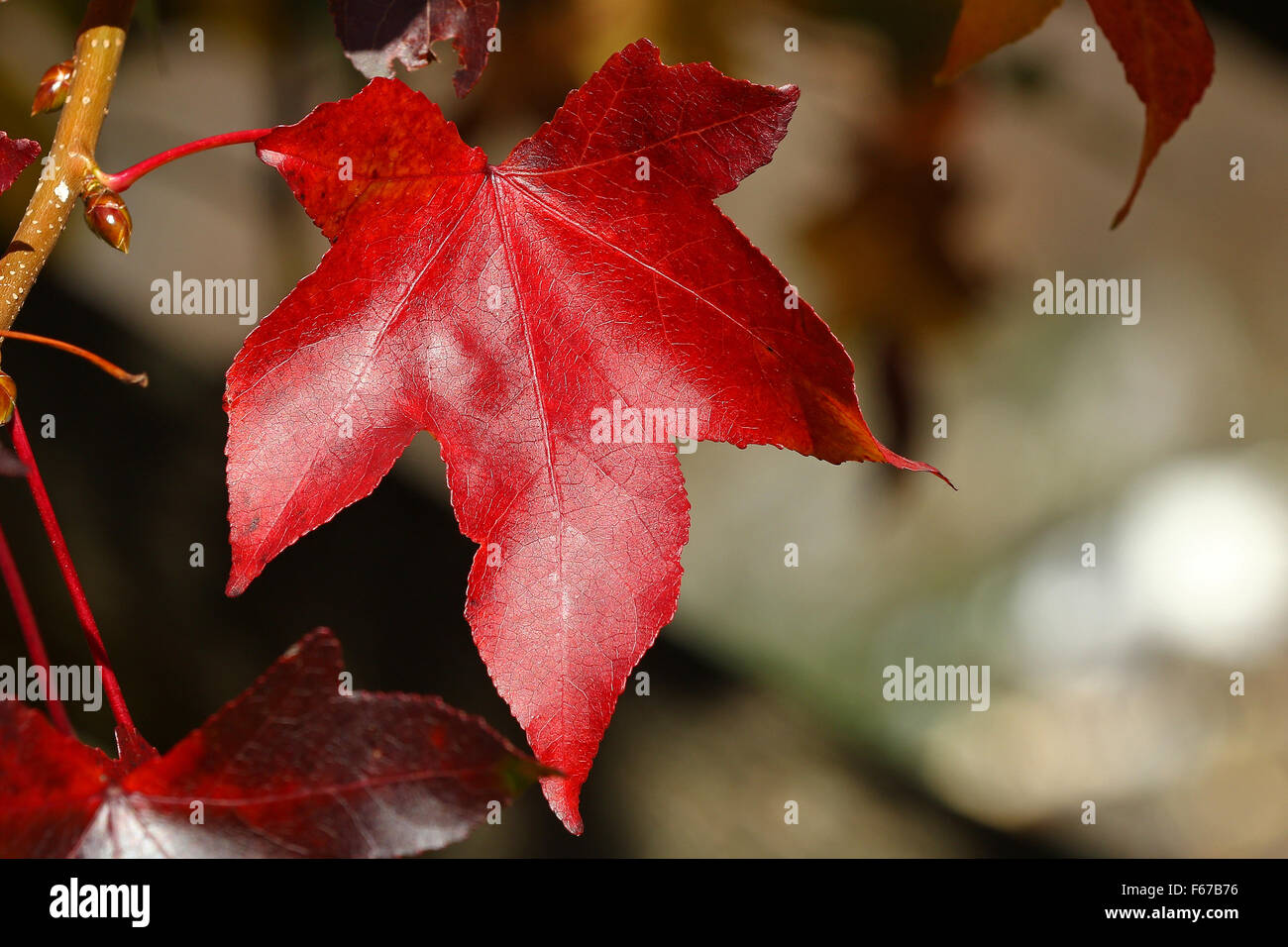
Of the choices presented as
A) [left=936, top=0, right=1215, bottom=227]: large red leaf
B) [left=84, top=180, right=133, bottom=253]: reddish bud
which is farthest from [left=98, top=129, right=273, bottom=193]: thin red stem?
[left=936, top=0, right=1215, bottom=227]: large red leaf

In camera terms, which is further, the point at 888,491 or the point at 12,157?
the point at 888,491

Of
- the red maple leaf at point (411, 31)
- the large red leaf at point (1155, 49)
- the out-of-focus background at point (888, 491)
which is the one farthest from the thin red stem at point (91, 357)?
the out-of-focus background at point (888, 491)

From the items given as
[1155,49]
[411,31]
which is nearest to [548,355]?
[411,31]

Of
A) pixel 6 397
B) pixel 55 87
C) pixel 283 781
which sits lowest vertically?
pixel 283 781

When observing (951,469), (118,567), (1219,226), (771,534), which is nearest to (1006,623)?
(951,469)

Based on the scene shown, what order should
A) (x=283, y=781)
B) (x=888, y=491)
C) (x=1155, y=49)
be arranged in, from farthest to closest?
(x=888, y=491) → (x=1155, y=49) → (x=283, y=781)

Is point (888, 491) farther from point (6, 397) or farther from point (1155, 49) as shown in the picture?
point (6, 397)
